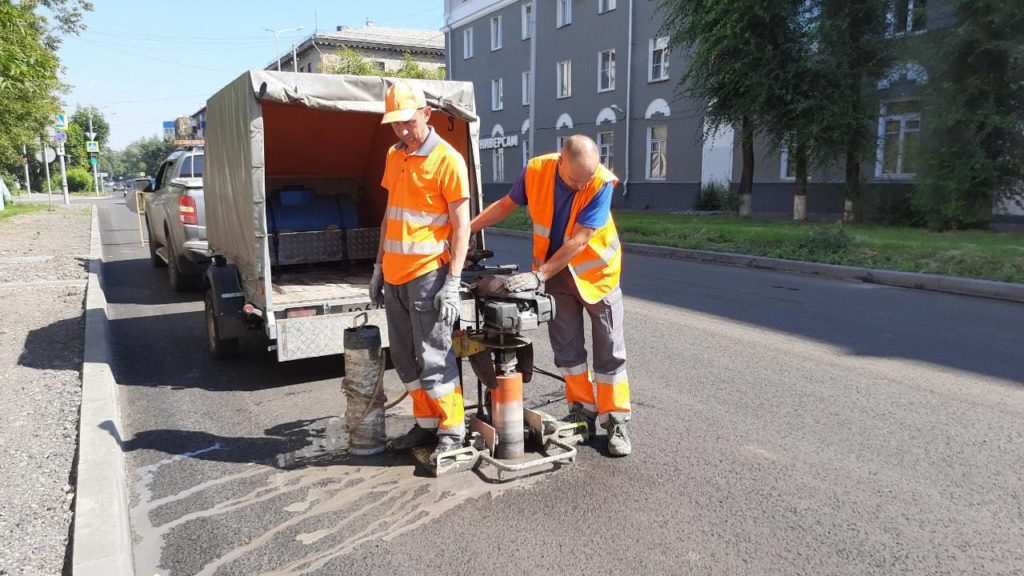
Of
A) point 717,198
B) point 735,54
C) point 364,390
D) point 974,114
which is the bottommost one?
point 364,390

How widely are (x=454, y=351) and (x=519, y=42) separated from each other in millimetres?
32211

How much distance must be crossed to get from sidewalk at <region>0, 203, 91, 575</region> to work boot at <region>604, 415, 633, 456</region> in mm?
2664

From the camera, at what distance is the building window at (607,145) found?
95.1 ft

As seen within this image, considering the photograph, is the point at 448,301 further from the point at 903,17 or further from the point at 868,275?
the point at 903,17

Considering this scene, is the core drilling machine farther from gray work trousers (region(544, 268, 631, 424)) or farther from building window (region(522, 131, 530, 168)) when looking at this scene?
building window (region(522, 131, 530, 168))

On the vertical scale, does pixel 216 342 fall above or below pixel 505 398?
below

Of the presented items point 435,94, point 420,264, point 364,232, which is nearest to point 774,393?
point 420,264

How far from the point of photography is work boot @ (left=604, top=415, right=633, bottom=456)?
4.17 meters

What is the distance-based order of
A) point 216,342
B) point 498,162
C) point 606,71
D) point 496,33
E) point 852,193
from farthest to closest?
point 498,162 → point 496,33 → point 606,71 → point 852,193 → point 216,342

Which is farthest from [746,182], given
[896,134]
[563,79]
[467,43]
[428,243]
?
[467,43]

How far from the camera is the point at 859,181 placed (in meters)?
18.3

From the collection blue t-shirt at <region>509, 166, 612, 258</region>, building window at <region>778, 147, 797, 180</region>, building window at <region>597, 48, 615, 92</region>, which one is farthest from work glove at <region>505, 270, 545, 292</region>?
building window at <region>597, 48, 615, 92</region>

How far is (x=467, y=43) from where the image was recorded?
38219 millimetres

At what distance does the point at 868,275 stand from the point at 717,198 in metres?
13.6
